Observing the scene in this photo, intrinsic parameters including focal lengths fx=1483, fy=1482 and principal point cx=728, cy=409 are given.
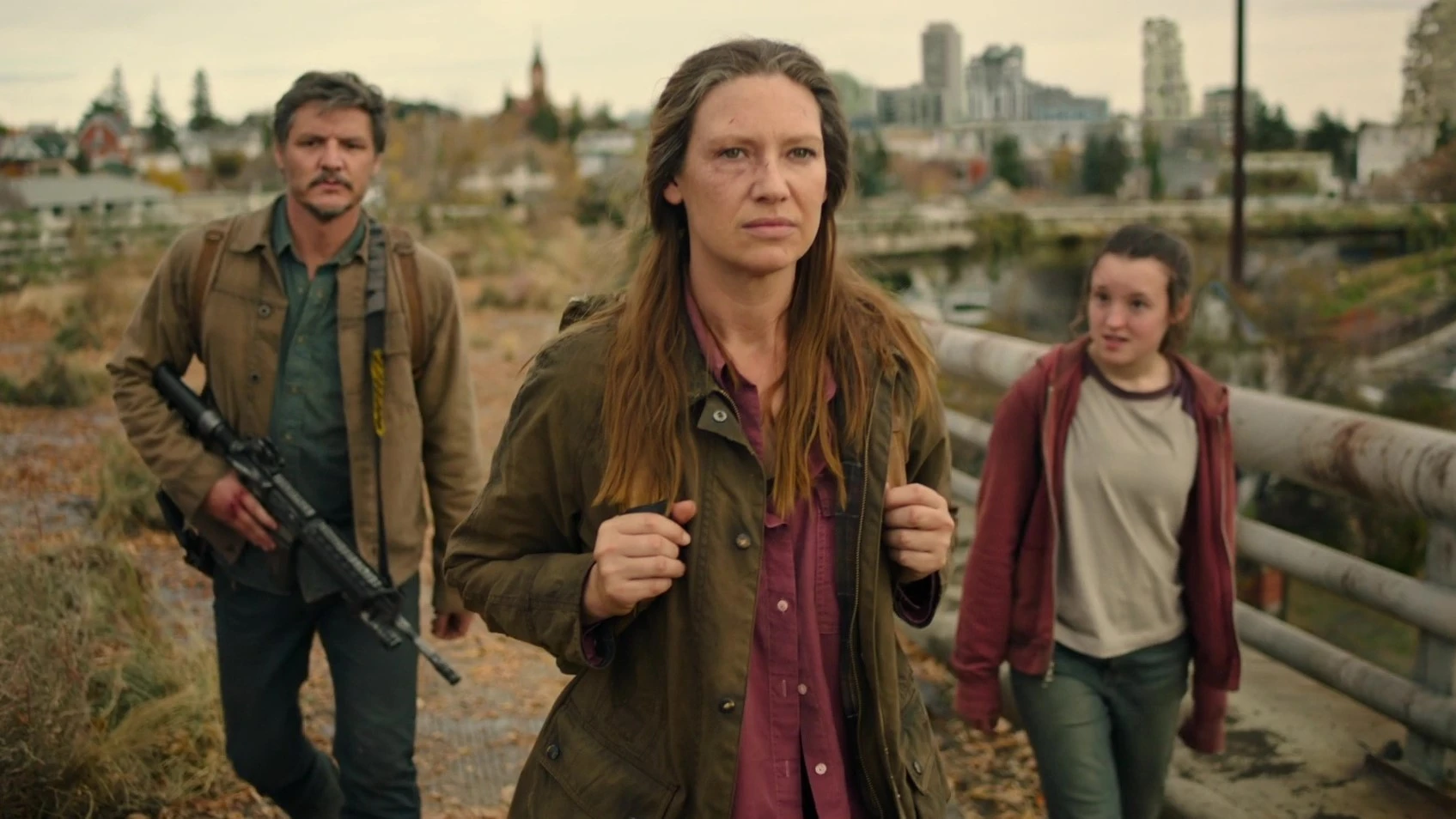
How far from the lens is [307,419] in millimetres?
4035

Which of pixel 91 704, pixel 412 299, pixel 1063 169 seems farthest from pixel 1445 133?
pixel 1063 169

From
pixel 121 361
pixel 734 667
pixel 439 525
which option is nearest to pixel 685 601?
pixel 734 667

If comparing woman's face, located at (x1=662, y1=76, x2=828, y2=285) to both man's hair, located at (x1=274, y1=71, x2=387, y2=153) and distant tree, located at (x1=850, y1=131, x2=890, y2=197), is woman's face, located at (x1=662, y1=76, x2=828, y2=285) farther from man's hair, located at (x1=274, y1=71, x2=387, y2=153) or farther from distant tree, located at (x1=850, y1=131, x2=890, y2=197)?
distant tree, located at (x1=850, y1=131, x2=890, y2=197)

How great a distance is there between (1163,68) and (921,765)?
15013 mm

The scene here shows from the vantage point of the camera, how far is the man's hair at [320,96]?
4215 mm

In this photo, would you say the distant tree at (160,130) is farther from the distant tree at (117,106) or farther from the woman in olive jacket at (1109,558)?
the woman in olive jacket at (1109,558)

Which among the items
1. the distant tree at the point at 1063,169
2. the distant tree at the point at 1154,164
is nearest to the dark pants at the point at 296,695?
the distant tree at the point at 1154,164

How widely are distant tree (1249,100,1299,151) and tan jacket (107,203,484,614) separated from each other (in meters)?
16.3

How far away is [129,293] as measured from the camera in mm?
19453

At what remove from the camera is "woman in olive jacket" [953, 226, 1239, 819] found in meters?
3.69

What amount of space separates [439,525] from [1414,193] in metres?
8.22

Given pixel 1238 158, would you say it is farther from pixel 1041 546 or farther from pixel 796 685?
pixel 796 685

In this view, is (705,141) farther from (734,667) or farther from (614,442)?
(734,667)

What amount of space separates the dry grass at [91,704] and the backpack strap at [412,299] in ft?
4.18
